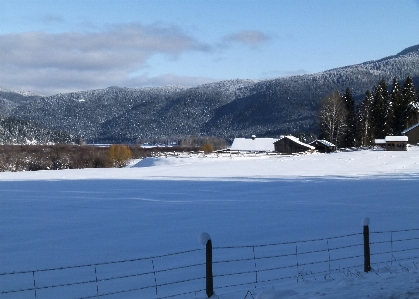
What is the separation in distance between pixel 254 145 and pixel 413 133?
99.0ft

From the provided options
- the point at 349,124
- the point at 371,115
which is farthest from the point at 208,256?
the point at 349,124

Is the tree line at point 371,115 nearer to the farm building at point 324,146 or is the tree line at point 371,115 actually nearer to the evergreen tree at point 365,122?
the evergreen tree at point 365,122

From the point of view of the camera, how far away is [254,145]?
300 ft

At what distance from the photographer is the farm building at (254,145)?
3520 inches

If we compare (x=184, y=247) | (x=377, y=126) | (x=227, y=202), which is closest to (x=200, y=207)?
(x=227, y=202)

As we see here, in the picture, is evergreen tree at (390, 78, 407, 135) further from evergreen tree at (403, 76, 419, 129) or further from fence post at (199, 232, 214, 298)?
fence post at (199, 232, 214, 298)

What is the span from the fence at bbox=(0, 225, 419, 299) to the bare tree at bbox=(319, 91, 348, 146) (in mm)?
64233

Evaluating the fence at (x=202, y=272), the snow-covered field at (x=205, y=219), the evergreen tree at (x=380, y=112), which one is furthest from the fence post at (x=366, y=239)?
the evergreen tree at (x=380, y=112)

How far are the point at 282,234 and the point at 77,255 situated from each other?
5969 millimetres

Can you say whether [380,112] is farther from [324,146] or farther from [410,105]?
[324,146]

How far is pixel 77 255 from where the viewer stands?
12211 millimetres

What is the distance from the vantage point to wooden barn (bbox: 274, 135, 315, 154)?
7994cm

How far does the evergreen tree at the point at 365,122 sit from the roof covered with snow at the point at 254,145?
15.7m

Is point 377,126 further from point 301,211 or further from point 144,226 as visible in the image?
point 144,226
